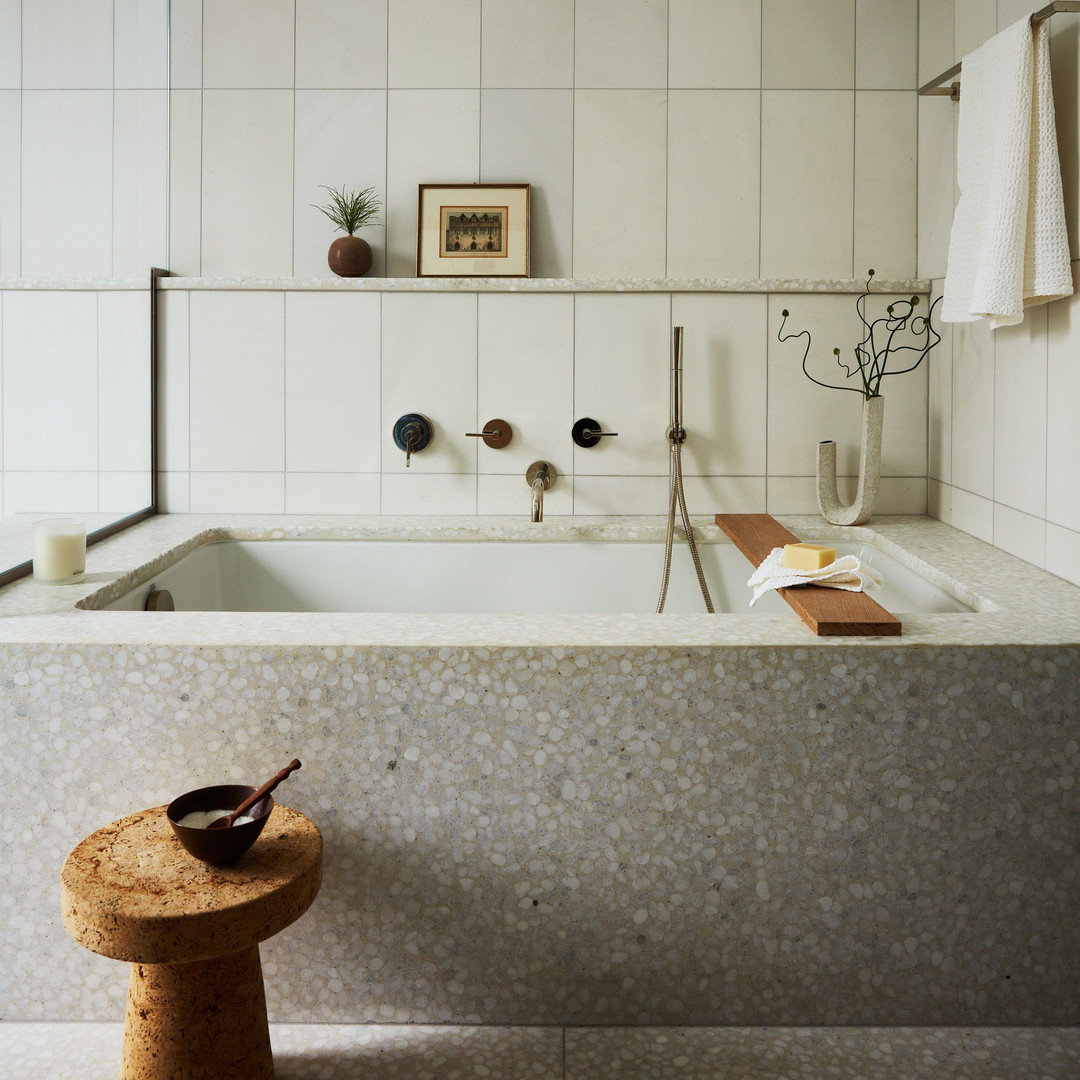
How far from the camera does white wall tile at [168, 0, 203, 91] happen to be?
8.55 feet

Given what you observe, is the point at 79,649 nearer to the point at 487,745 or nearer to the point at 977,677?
the point at 487,745

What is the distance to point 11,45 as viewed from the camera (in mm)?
1749

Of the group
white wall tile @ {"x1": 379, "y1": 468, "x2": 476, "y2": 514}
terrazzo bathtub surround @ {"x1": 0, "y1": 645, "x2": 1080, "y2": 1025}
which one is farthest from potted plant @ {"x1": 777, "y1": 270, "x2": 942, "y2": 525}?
terrazzo bathtub surround @ {"x1": 0, "y1": 645, "x2": 1080, "y2": 1025}

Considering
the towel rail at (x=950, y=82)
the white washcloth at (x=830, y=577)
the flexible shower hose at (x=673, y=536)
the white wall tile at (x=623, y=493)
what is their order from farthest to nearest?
the white wall tile at (x=623, y=493) < the flexible shower hose at (x=673, y=536) < the towel rail at (x=950, y=82) < the white washcloth at (x=830, y=577)

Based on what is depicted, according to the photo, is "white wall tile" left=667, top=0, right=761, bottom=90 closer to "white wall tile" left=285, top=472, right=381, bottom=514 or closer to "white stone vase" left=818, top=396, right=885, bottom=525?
"white stone vase" left=818, top=396, right=885, bottom=525

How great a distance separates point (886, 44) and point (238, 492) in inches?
79.8

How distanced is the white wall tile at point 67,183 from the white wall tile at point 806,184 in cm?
159

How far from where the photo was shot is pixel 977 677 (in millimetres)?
1430

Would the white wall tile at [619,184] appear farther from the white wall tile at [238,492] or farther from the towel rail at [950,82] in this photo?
the white wall tile at [238,492]

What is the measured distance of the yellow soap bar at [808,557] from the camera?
172 cm

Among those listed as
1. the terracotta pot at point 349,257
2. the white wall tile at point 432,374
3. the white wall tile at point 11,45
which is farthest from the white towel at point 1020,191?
the white wall tile at point 11,45

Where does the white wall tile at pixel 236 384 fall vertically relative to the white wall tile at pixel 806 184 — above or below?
below

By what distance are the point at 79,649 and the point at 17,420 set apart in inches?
25.2

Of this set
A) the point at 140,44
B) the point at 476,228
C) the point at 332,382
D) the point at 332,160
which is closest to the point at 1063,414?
the point at 476,228
